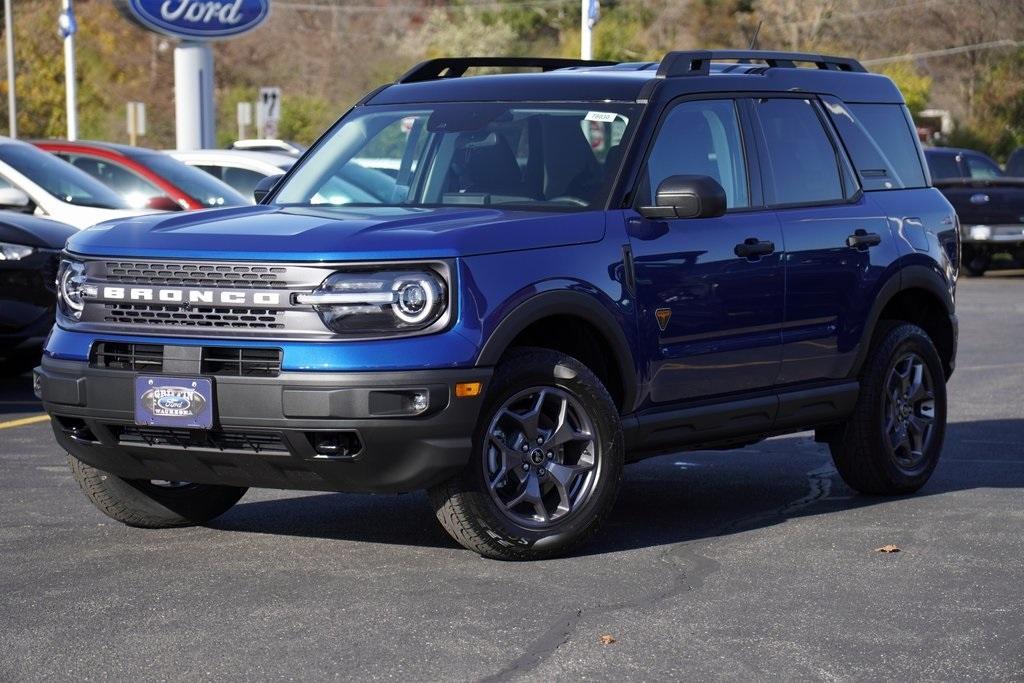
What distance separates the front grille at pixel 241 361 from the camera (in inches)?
249

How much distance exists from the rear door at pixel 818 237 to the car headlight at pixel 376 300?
2.01 m

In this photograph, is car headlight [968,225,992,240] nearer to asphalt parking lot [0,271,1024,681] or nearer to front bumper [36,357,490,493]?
asphalt parking lot [0,271,1024,681]

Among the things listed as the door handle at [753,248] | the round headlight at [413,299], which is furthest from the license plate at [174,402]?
the door handle at [753,248]

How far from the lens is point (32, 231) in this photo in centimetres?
1173

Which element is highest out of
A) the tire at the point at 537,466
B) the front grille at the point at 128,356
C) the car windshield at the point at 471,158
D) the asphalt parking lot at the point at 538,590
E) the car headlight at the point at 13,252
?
the car windshield at the point at 471,158

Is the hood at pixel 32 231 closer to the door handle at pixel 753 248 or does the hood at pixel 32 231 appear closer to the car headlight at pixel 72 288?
the car headlight at pixel 72 288

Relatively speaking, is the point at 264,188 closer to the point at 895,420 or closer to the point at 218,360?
the point at 218,360

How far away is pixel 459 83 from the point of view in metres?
7.89

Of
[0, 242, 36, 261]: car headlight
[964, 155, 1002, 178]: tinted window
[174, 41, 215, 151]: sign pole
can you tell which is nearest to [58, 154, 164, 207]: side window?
[0, 242, 36, 261]: car headlight

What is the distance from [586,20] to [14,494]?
20.6 metres

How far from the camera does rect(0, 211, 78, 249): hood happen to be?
38.1ft

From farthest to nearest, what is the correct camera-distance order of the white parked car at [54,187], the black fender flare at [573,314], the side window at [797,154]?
the white parked car at [54,187] → the side window at [797,154] → the black fender flare at [573,314]

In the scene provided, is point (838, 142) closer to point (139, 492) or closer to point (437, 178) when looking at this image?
point (437, 178)

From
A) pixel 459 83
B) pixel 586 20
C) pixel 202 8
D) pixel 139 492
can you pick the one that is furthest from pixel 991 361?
pixel 202 8
